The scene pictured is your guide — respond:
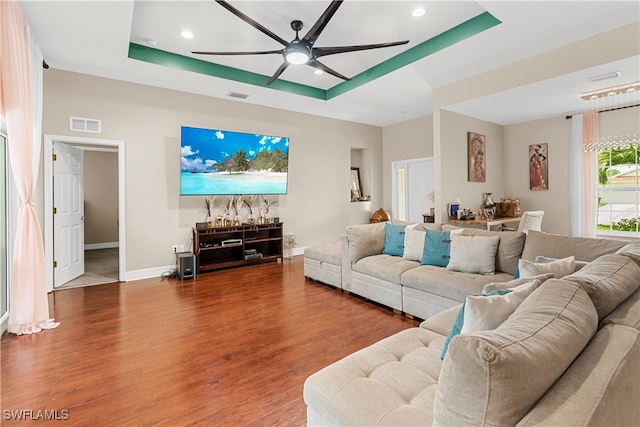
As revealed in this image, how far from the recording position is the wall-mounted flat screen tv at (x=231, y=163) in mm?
4957

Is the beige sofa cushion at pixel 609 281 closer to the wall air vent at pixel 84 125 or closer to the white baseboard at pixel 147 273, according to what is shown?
the white baseboard at pixel 147 273

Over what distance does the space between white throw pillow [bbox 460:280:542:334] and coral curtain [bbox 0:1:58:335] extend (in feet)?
11.8

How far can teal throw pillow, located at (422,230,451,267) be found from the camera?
3297mm

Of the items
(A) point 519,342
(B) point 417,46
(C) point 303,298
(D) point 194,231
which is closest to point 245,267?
(D) point 194,231

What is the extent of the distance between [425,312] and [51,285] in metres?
4.71

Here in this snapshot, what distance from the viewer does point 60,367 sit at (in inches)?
90.7

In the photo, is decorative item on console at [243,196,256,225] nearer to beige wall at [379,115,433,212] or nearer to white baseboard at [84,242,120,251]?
beige wall at [379,115,433,212]

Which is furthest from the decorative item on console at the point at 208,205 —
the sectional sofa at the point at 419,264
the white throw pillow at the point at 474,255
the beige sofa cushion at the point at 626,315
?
the beige sofa cushion at the point at 626,315

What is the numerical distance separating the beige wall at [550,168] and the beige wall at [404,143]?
57.9 inches

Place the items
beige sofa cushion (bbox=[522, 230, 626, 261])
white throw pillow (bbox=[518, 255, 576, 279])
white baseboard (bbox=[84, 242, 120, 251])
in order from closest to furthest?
white throw pillow (bbox=[518, 255, 576, 279]) < beige sofa cushion (bbox=[522, 230, 626, 261]) < white baseboard (bbox=[84, 242, 120, 251])

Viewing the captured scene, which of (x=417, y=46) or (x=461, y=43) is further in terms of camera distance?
(x=417, y=46)

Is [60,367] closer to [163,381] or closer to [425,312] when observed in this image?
[163,381]

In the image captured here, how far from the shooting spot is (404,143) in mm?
7227

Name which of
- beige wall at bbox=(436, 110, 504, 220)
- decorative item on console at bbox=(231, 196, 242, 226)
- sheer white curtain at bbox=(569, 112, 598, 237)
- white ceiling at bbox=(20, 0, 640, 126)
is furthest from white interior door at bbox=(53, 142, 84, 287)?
sheer white curtain at bbox=(569, 112, 598, 237)
